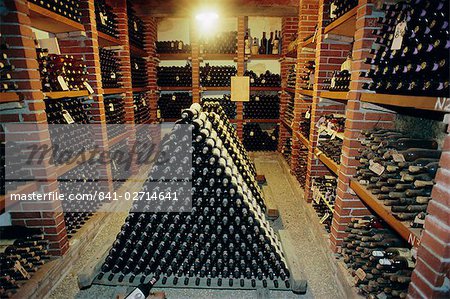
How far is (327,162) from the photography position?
3223 millimetres

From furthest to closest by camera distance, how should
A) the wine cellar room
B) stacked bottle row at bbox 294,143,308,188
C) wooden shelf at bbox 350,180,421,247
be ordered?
stacked bottle row at bbox 294,143,308,188
the wine cellar room
wooden shelf at bbox 350,180,421,247

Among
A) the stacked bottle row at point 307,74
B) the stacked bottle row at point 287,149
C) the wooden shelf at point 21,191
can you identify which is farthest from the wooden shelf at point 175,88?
the wooden shelf at point 21,191

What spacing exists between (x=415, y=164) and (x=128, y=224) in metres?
2.41

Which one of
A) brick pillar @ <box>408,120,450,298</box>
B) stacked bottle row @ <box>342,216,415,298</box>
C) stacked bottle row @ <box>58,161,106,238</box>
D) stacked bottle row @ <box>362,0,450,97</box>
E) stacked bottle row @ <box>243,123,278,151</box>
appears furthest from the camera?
stacked bottle row @ <box>243,123,278,151</box>

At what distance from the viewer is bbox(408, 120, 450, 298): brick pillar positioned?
4.24 feet

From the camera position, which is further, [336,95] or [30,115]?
[336,95]

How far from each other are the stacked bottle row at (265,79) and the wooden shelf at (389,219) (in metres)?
4.84

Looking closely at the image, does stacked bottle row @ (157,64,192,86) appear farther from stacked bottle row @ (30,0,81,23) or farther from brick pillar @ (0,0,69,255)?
brick pillar @ (0,0,69,255)

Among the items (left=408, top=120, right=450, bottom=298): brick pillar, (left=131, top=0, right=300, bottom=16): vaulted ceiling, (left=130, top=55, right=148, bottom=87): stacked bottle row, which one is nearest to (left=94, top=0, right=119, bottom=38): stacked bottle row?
(left=130, top=55, right=148, bottom=87): stacked bottle row

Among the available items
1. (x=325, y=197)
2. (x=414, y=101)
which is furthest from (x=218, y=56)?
(x=414, y=101)

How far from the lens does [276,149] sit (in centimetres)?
721

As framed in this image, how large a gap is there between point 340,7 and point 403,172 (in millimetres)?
2218

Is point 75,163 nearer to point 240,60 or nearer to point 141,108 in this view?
point 141,108

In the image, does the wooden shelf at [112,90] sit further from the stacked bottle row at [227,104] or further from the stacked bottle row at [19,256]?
the stacked bottle row at [227,104]
